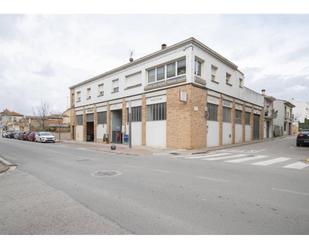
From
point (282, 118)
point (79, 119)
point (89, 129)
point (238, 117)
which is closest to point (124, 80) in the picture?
point (89, 129)

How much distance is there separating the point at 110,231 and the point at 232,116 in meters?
21.9

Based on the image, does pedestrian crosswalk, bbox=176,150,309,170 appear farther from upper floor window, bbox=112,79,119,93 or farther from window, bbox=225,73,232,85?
upper floor window, bbox=112,79,119,93

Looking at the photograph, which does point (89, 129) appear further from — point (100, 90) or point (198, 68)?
point (198, 68)

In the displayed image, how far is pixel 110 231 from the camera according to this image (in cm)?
355

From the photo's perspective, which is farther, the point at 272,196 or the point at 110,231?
the point at 272,196

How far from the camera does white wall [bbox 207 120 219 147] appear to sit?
1955cm

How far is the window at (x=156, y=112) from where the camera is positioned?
63.5 feet

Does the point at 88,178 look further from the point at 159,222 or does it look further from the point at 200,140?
the point at 200,140

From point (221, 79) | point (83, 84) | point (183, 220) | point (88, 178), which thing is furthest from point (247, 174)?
point (83, 84)

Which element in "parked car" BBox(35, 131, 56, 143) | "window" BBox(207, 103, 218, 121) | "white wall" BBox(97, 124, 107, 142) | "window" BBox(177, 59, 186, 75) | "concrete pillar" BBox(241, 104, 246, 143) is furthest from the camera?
"parked car" BBox(35, 131, 56, 143)

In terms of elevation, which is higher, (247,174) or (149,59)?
(149,59)

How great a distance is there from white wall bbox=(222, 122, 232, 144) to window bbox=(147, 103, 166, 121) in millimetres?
6670

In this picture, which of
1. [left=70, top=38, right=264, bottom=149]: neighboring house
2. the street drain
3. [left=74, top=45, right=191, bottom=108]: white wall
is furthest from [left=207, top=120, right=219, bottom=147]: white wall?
the street drain

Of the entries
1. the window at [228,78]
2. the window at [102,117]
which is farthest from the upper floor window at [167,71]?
the window at [102,117]
